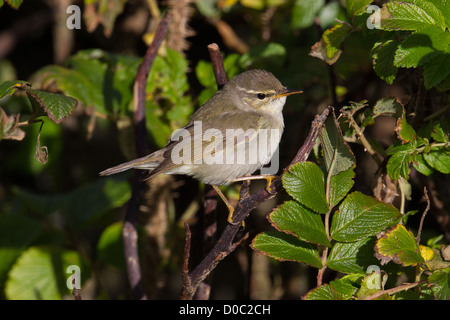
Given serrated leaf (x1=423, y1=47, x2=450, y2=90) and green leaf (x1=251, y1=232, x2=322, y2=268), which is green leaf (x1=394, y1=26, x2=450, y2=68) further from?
green leaf (x1=251, y1=232, x2=322, y2=268)

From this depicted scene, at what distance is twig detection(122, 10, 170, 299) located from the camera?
8.98ft

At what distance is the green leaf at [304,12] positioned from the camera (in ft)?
10.8

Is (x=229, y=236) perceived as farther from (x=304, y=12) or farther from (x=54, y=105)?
(x=304, y=12)

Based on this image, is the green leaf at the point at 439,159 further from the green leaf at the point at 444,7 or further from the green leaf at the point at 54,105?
the green leaf at the point at 54,105

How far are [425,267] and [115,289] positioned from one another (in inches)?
131

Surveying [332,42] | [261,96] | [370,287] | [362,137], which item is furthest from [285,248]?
[261,96]

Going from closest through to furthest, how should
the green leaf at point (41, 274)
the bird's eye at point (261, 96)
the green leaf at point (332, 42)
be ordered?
1. the green leaf at point (332, 42)
2. the green leaf at point (41, 274)
3. the bird's eye at point (261, 96)

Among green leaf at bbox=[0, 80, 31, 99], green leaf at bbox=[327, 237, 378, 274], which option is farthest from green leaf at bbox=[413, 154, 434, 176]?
green leaf at bbox=[0, 80, 31, 99]

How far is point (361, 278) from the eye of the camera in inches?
78.9

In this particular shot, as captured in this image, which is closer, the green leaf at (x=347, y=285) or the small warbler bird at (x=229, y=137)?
the green leaf at (x=347, y=285)

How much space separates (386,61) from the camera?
2.06 meters

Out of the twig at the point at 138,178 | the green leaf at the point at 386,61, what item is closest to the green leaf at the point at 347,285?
the green leaf at the point at 386,61
